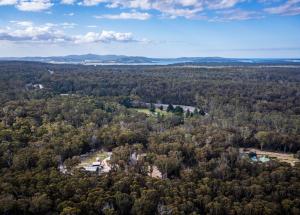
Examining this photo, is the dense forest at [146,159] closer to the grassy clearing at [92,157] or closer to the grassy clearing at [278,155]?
the grassy clearing at [278,155]

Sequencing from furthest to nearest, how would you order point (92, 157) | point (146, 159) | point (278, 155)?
point (278, 155), point (92, 157), point (146, 159)

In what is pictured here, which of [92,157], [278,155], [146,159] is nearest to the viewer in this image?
[146,159]

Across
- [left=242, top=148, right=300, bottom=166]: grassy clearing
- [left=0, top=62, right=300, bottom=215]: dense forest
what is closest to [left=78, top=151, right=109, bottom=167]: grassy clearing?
[left=0, top=62, right=300, bottom=215]: dense forest

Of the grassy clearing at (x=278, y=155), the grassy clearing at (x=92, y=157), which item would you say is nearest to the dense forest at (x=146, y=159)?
the grassy clearing at (x=278, y=155)

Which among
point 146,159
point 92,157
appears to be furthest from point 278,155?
point 92,157

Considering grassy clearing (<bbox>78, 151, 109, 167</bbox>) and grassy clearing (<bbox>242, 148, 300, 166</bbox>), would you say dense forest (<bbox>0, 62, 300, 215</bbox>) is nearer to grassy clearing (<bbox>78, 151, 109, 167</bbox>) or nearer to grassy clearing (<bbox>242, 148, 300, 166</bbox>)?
grassy clearing (<bbox>242, 148, 300, 166</bbox>)

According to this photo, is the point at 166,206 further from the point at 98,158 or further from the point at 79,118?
the point at 79,118

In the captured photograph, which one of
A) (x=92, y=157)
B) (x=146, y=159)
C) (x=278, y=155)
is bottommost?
(x=278, y=155)

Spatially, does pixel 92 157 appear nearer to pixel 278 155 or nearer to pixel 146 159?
pixel 146 159
